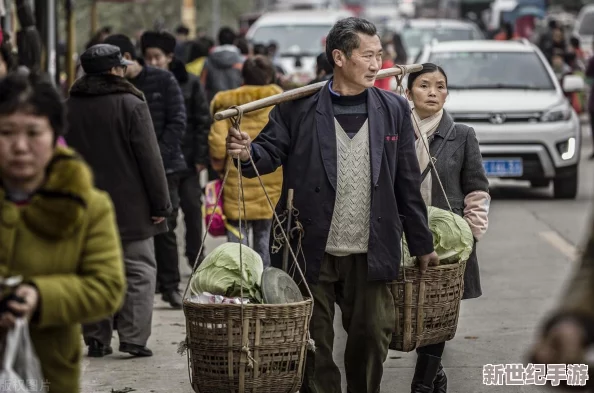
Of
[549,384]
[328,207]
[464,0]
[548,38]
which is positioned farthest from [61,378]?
[464,0]

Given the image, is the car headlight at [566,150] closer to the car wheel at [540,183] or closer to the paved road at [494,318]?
the car wheel at [540,183]

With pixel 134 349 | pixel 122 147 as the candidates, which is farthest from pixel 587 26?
pixel 122 147

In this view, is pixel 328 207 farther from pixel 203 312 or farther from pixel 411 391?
pixel 411 391

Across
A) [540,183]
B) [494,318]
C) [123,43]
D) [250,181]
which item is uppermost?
[123,43]

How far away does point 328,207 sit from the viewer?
610 cm

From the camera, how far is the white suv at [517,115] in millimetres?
15891

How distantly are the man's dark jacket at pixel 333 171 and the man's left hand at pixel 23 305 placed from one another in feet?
7.82

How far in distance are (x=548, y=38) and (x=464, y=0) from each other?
2623 cm

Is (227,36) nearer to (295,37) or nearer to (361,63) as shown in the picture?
(295,37)

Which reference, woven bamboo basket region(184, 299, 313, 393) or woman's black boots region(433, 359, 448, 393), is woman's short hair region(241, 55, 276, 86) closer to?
woman's black boots region(433, 359, 448, 393)

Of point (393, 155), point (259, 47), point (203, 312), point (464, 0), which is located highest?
point (393, 155)

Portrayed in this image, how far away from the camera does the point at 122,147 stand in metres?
7.94

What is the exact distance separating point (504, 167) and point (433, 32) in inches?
529

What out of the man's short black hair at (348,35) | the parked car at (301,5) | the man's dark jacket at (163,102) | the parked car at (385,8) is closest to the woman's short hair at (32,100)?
the man's short black hair at (348,35)
